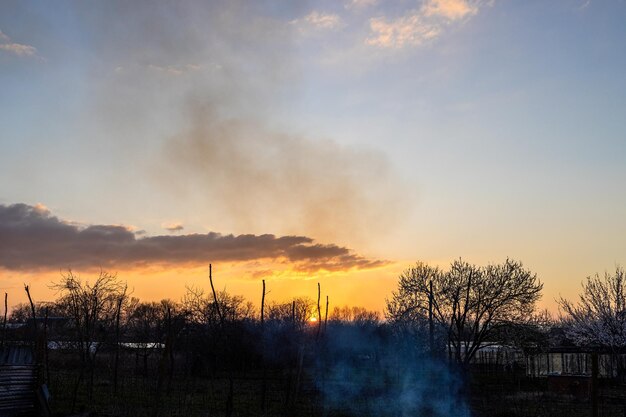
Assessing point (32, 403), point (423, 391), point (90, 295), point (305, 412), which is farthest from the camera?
point (90, 295)

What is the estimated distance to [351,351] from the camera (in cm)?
3509

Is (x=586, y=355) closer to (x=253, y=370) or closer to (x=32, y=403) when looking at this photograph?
(x=253, y=370)

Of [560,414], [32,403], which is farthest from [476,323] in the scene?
[32,403]

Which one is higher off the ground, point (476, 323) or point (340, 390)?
point (476, 323)

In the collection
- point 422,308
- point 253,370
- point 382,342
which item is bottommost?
point 253,370

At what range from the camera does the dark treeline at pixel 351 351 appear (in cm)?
2291

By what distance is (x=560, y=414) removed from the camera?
22.1 m

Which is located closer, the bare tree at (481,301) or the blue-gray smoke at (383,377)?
the blue-gray smoke at (383,377)

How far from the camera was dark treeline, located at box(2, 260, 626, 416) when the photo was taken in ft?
75.2

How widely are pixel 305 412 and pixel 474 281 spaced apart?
67.5 ft

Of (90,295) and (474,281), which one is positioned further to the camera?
(474,281)

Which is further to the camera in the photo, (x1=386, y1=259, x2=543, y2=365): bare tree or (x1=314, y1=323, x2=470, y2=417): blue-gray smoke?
(x1=386, y1=259, x2=543, y2=365): bare tree

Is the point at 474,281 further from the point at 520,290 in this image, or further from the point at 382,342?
the point at 382,342

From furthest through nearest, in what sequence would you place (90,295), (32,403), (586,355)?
(586,355), (90,295), (32,403)
